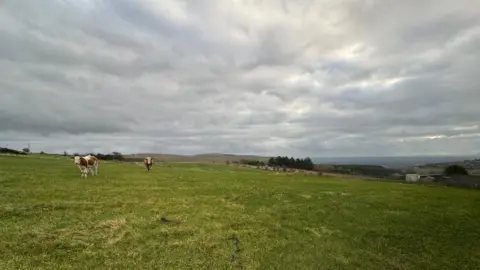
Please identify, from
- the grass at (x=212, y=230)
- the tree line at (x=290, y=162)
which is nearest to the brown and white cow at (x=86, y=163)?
the grass at (x=212, y=230)

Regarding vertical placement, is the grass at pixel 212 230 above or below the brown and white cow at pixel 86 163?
below

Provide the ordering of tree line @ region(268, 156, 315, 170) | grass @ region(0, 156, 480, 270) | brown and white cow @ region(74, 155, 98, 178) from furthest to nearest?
tree line @ region(268, 156, 315, 170), brown and white cow @ region(74, 155, 98, 178), grass @ region(0, 156, 480, 270)

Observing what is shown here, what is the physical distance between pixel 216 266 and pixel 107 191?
1395cm

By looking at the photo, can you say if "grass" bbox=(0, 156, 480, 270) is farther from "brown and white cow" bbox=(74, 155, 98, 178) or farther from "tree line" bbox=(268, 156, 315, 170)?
"tree line" bbox=(268, 156, 315, 170)

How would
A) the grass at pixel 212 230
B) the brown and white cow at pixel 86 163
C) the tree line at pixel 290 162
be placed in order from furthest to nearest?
1. the tree line at pixel 290 162
2. the brown and white cow at pixel 86 163
3. the grass at pixel 212 230

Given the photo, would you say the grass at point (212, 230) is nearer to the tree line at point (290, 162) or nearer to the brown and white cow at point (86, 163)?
the brown and white cow at point (86, 163)

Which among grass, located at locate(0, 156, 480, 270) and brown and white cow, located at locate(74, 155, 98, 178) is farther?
brown and white cow, located at locate(74, 155, 98, 178)

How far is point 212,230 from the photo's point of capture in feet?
62.1

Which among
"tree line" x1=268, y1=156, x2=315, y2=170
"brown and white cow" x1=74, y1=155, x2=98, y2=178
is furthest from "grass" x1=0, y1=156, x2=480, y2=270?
"tree line" x1=268, y1=156, x2=315, y2=170

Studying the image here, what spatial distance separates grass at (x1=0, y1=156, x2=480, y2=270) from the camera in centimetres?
1496

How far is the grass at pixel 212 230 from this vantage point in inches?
589

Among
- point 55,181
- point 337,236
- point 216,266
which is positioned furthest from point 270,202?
point 55,181

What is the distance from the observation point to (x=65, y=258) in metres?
14.0

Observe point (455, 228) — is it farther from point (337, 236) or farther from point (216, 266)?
point (216, 266)
